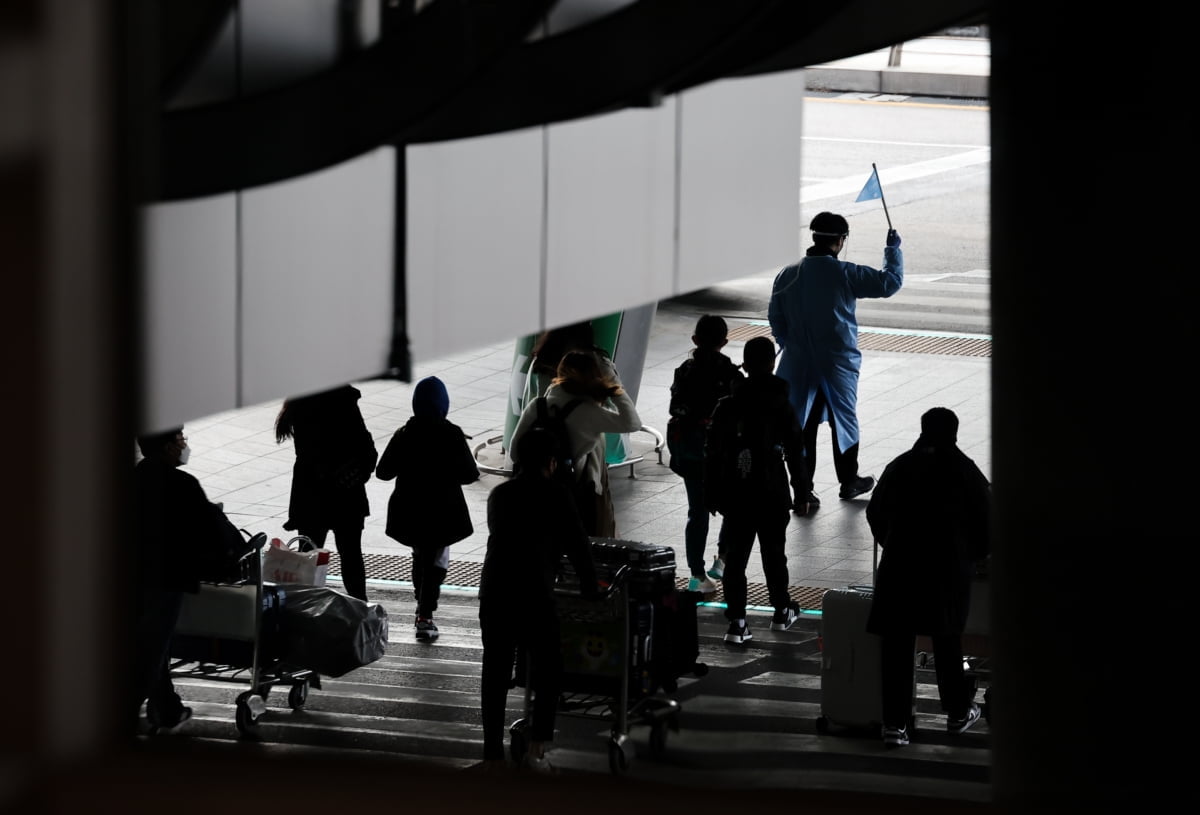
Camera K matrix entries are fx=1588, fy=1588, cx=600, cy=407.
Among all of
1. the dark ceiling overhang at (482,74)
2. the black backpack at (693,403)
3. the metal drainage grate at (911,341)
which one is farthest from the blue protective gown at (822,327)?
the dark ceiling overhang at (482,74)

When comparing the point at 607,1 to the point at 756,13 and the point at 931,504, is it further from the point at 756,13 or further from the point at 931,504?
the point at 931,504

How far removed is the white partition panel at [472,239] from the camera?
16.4 feet

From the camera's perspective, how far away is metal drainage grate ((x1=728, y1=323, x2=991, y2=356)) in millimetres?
15656

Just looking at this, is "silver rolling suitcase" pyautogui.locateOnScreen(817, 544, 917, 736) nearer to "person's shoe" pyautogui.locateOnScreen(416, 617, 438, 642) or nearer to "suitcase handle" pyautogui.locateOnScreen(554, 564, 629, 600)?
"suitcase handle" pyautogui.locateOnScreen(554, 564, 629, 600)

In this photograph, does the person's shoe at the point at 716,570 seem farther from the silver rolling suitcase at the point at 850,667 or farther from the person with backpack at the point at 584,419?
the silver rolling suitcase at the point at 850,667

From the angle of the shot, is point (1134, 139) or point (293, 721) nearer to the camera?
point (1134, 139)

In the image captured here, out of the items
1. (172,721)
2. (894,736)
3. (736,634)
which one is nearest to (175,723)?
(172,721)

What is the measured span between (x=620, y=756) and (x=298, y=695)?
1.75 metres

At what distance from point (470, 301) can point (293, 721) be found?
9.63 ft

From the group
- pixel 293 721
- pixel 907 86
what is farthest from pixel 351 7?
pixel 907 86

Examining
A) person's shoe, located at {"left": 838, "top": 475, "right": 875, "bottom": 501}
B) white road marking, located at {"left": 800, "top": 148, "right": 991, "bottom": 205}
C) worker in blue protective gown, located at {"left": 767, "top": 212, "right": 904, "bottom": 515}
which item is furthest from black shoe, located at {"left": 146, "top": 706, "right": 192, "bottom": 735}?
white road marking, located at {"left": 800, "top": 148, "right": 991, "bottom": 205}

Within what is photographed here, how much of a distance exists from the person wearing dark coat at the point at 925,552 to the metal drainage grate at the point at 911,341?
868 cm

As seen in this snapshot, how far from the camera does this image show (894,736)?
22.7ft

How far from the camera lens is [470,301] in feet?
17.9
